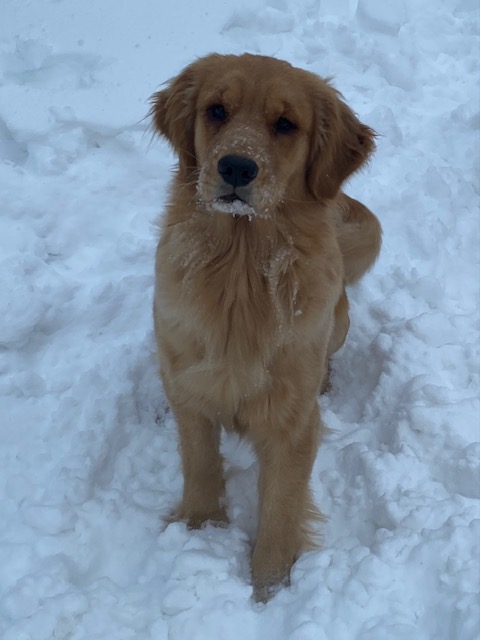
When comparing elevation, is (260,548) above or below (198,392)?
below

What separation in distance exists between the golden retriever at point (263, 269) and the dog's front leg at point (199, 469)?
0.11 meters

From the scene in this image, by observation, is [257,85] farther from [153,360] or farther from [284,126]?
Result: [153,360]

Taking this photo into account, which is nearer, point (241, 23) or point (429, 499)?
point (429, 499)

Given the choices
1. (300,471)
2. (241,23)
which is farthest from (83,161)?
(300,471)

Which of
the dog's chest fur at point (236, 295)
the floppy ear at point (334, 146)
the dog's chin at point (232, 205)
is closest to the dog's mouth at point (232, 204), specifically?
the dog's chin at point (232, 205)

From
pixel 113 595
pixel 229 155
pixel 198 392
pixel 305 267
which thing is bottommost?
pixel 113 595

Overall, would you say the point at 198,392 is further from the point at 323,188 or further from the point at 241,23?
the point at 241,23

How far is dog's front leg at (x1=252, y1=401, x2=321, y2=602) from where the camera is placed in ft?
9.46

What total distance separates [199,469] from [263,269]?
967 mm

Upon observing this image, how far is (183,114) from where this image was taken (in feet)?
9.59

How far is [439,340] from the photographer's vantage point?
398cm

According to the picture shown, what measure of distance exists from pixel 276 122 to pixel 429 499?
1753 mm

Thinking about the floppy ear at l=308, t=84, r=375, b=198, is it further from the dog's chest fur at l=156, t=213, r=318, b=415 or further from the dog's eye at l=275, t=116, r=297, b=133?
the dog's chest fur at l=156, t=213, r=318, b=415

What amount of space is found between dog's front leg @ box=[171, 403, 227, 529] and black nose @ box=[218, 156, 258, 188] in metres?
1.06
